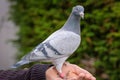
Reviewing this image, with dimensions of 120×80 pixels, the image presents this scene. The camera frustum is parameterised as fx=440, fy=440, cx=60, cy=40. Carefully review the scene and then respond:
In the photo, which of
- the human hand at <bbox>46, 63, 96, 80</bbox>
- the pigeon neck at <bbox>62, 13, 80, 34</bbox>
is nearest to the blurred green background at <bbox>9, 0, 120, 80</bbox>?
the human hand at <bbox>46, 63, 96, 80</bbox>

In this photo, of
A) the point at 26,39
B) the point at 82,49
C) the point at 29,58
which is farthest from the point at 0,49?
the point at 29,58

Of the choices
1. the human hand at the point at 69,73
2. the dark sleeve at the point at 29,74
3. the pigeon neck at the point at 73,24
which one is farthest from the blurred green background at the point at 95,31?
the pigeon neck at the point at 73,24

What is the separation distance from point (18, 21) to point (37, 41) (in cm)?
102

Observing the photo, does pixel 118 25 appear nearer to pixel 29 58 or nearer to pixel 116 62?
pixel 116 62

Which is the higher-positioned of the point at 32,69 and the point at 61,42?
the point at 61,42

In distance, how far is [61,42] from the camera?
6.08 feet

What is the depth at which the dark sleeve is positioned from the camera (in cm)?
224

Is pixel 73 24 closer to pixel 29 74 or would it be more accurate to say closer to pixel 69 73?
A: pixel 69 73

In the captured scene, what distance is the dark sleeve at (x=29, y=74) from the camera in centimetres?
224

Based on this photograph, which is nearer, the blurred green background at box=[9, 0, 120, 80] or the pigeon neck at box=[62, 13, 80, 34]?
the pigeon neck at box=[62, 13, 80, 34]

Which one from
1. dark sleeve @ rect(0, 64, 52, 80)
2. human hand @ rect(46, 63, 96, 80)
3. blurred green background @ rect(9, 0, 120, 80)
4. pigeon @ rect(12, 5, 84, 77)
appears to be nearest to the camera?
pigeon @ rect(12, 5, 84, 77)

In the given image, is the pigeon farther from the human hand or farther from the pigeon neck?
the human hand

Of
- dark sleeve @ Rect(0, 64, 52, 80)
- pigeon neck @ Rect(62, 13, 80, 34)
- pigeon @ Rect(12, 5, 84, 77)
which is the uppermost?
pigeon neck @ Rect(62, 13, 80, 34)

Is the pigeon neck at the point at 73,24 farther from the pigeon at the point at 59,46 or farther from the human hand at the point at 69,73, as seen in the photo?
the human hand at the point at 69,73
